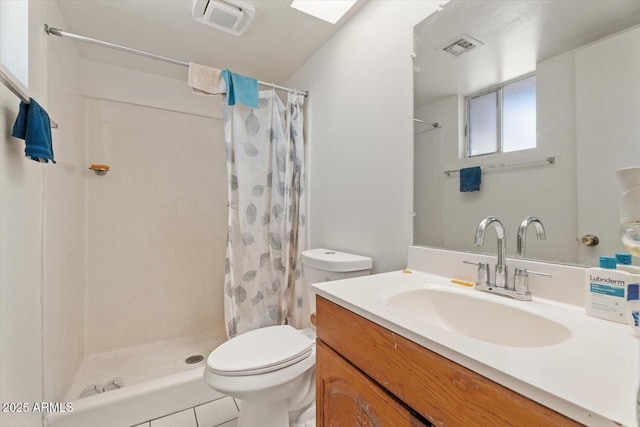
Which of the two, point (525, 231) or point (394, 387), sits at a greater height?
point (525, 231)

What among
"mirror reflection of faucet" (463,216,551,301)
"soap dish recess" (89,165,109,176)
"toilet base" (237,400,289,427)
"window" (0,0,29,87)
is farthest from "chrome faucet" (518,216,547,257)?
"soap dish recess" (89,165,109,176)

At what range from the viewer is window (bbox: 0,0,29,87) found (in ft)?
3.07

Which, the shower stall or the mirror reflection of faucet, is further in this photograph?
the shower stall

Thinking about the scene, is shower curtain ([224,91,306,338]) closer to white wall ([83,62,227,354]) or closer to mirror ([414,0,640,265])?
white wall ([83,62,227,354])

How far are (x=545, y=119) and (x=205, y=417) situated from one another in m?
1.93

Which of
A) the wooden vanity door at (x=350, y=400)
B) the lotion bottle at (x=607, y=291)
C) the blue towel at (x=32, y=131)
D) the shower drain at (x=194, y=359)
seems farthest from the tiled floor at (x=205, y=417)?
the lotion bottle at (x=607, y=291)

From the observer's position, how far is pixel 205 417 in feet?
4.58

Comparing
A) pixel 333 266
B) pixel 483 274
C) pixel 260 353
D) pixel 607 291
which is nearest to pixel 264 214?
pixel 333 266

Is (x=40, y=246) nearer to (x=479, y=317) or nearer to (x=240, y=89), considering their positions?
(x=240, y=89)

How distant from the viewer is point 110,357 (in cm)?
191

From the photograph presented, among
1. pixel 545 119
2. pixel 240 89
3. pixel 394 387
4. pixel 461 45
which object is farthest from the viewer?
pixel 240 89

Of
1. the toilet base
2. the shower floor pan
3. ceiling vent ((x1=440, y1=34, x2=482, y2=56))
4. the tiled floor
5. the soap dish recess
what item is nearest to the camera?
ceiling vent ((x1=440, y1=34, x2=482, y2=56))

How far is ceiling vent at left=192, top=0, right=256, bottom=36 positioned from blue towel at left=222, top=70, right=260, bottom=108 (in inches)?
9.5

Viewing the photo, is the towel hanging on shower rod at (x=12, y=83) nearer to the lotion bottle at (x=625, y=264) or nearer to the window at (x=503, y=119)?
the window at (x=503, y=119)
